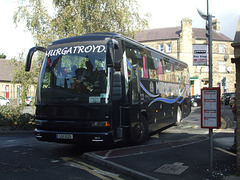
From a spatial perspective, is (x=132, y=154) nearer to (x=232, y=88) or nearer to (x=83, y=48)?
(x=83, y=48)

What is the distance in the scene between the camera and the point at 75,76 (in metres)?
7.57

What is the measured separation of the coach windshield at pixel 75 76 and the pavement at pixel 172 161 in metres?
1.64

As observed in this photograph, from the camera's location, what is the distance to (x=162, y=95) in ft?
38.1

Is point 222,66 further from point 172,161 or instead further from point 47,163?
point 47,163

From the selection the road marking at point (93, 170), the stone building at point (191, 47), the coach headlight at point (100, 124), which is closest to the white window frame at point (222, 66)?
the stone building at point (191, 47)

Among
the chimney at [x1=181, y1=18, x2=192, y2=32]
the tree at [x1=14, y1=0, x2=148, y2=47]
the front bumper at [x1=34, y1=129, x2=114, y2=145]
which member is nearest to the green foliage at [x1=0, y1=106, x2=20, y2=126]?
the tree at [x1=14, y1=0, x2=148, y2=47]

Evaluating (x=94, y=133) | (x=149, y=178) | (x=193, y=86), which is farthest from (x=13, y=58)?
(x=193, y=86)

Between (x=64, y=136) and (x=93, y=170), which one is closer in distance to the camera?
(x=93, y=170)

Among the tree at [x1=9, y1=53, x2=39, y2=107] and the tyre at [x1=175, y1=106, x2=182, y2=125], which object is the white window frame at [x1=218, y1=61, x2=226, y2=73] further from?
the tree at [x1=9, y1=53, x2=39, y2=107]

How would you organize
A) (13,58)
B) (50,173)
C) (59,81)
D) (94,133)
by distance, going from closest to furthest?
1. (50,173)
2. (94,133)
3. (59,81)
4. (13,58)

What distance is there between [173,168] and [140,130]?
3066 millimetres

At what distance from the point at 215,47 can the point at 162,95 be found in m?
45.9

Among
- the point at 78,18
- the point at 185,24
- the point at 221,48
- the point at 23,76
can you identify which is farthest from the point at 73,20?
the point at 221,48

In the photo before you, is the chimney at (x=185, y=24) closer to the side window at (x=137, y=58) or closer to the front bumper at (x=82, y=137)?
the side window at (x=137, y=58)
